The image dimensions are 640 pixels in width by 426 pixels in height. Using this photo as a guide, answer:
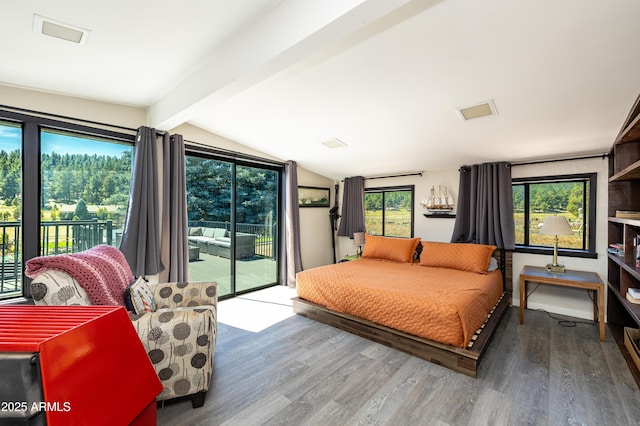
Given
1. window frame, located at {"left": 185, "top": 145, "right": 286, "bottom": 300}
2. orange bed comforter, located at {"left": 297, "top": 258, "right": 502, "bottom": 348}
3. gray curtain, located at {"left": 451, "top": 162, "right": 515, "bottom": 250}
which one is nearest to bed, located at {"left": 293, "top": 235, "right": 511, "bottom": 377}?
orange bed comforter, located at {"left": 297, "top": 258, "right": 502, "bottom": 348}

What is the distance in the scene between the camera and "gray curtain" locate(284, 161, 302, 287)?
4.93m

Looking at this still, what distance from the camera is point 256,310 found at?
12.6 ft

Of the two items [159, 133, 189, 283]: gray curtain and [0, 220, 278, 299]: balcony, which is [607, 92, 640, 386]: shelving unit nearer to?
[159, 133, 189, 283]: gray curtain

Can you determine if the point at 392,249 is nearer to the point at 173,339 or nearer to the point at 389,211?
the point at 389,211

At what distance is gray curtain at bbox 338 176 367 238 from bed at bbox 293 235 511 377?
3.34 ft

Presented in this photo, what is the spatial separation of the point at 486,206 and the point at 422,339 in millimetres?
2272

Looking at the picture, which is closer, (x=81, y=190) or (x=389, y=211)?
(x=81, y=190)

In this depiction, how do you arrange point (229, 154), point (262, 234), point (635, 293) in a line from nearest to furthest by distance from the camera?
point (635, 293), point (229, 154), point (262, 234)

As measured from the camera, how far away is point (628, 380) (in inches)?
89.1

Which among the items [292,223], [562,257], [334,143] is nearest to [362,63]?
[334,143]

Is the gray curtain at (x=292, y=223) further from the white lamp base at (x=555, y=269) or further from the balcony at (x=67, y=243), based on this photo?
the white lamp base at (x=555, y=269)

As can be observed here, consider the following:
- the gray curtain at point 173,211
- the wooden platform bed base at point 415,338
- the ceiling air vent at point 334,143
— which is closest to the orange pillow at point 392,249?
the wooden platform bed base at point 415,338

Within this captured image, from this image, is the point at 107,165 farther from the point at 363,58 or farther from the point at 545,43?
the point at 545,43

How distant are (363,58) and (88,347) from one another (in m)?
2.29
